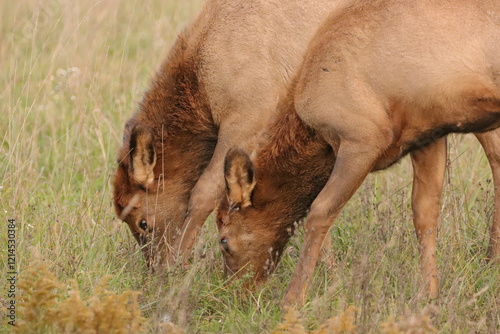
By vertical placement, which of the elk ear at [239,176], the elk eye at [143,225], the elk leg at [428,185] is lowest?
the elk eye at [143,225]

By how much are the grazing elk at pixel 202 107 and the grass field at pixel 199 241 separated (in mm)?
266

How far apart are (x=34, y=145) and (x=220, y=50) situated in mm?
2198

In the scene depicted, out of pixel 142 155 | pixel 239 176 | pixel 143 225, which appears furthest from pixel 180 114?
pixel 239 176

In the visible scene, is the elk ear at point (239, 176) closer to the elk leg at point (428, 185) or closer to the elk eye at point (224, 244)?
the elk eye at point (224, 244)

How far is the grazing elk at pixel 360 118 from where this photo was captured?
5.22m

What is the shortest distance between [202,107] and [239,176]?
45.1 inches

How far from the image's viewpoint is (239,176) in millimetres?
5922

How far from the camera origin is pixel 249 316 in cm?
546

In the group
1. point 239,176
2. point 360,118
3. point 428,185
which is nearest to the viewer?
point 360,118

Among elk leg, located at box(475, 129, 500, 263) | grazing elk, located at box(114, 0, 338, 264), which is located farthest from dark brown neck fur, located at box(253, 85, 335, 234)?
elk leg, located at box(475, 129, 500, 263)

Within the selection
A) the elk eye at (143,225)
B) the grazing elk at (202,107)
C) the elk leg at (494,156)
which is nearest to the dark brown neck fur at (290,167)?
the grazing elk at (202,107)

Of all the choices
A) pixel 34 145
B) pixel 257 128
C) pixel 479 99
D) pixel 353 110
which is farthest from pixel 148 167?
pixel 479 99

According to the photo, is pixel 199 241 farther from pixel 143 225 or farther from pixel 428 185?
pixel 428 185

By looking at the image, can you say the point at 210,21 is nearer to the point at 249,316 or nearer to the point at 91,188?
the point at 91,188
